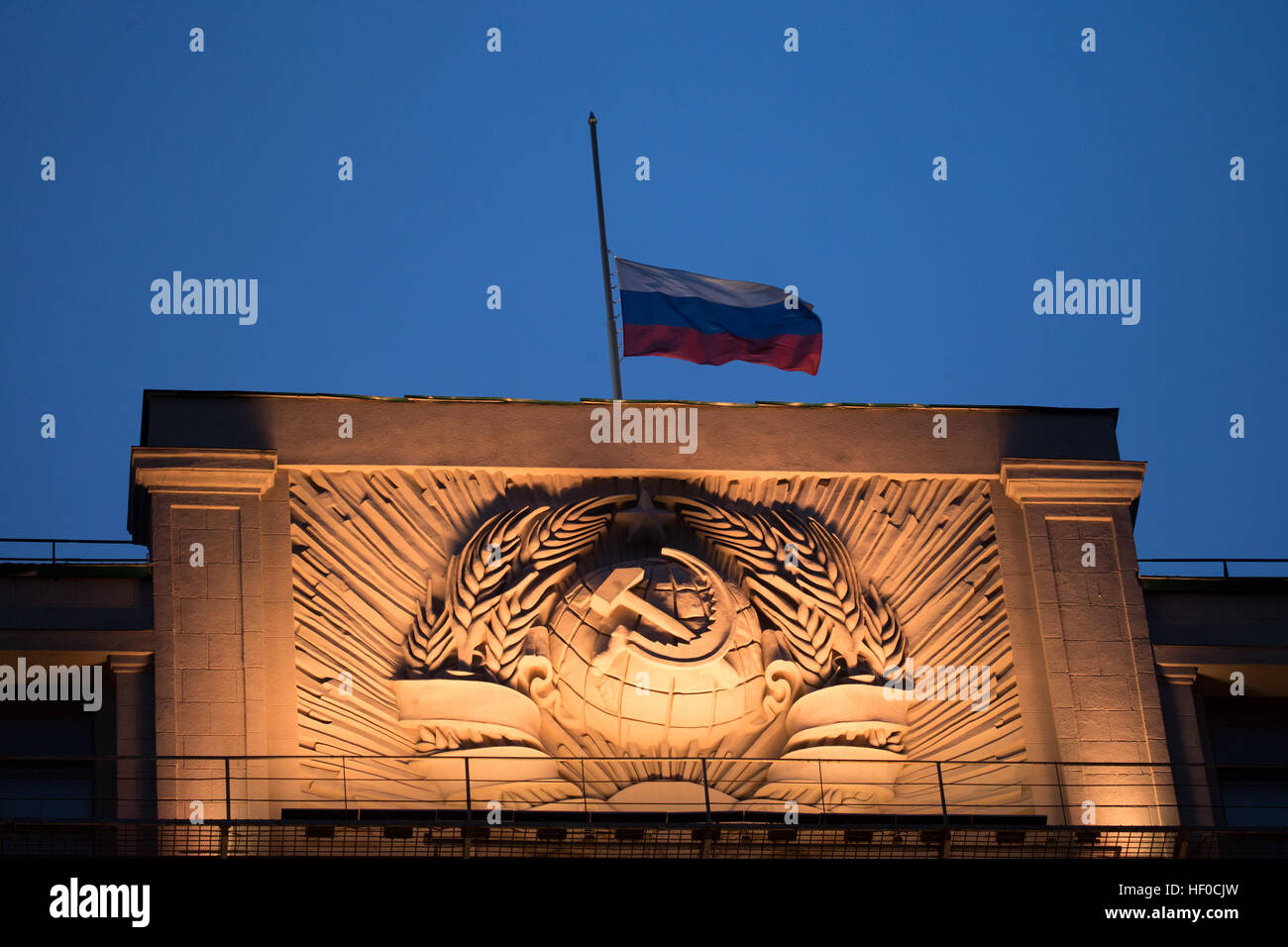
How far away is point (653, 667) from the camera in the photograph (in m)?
23.6

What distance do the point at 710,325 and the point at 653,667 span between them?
477cm

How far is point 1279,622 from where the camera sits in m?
24.8

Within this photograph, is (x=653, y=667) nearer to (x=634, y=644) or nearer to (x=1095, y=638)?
(x=634, y=644)

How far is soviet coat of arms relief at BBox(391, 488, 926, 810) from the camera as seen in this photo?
23.2 meters

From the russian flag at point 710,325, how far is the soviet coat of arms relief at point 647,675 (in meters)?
2.67

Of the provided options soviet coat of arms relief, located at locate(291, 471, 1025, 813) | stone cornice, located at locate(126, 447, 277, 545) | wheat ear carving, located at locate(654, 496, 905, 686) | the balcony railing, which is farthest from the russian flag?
the balcony railing

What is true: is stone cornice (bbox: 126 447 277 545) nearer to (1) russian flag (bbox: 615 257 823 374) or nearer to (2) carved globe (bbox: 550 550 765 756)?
(2) carved globe (bbox: 550 550 765 756)

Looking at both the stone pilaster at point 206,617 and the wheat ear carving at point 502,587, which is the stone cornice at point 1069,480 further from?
the stone pilaster at point 206,617

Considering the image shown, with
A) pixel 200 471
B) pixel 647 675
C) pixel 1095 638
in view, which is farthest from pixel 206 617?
pixel 1095 638

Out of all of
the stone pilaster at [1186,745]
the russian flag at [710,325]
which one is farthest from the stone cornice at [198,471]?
the stone pilaster at [1186,745]
